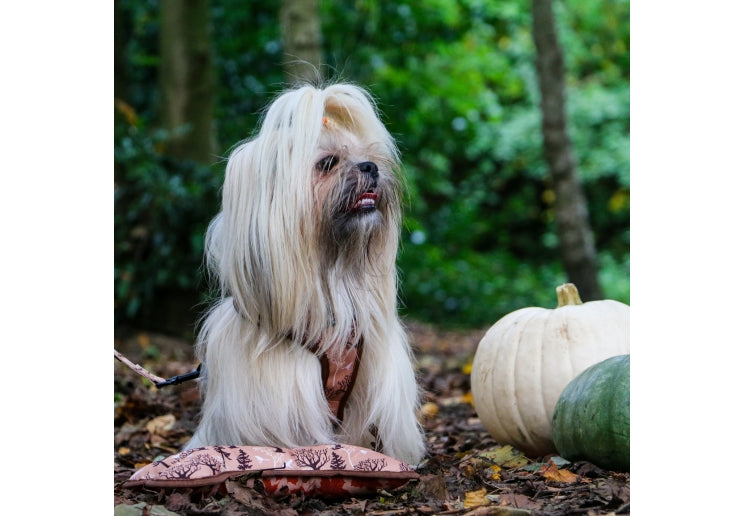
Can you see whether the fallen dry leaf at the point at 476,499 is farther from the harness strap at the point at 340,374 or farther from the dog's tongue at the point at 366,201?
the dog's tongue at the point at 366,201

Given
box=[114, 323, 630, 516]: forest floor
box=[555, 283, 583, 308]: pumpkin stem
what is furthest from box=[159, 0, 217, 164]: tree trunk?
box=[555, 283, 583, 308]: pumpkin stem

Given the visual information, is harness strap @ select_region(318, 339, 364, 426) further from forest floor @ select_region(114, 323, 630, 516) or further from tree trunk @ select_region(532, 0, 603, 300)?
tree trunk @ select_region(532, 0, 603, 300)

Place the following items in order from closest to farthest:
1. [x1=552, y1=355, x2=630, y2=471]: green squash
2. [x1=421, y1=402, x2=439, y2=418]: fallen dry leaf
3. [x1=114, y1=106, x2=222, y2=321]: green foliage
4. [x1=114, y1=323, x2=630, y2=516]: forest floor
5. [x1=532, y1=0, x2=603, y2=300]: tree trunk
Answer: [x1=114, y1=323, x2=630, y2=516]: forest floor, [x1=552, y1=355, x2=630, y2=471]: green squash, [x1=421, y1=402, x2=439, y2=418]: fallen dry leaf, [x1=114, y1=106, x2=222, y2=321]: green foliage, [x1=532, y1=0, x2=603, y2=300]: tree trunk

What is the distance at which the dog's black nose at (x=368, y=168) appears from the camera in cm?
324

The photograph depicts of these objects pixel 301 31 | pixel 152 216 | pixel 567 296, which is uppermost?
pixel 301 31

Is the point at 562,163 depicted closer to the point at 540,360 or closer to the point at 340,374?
the point at 540,360

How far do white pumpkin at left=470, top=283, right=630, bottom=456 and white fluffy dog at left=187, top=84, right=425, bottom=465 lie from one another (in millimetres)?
494

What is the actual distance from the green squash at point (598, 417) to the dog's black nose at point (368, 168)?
110 cm

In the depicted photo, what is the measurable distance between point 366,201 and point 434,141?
28.9 feet

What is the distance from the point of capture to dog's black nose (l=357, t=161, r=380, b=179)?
10.6 feet

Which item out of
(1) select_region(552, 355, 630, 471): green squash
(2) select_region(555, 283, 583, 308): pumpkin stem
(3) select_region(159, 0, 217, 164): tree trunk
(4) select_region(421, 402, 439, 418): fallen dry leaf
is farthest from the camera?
(3) select_region(159, 0, 217, 164): tree trunk

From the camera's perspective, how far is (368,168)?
3.25m

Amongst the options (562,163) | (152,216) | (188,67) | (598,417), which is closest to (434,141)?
(562,163)
